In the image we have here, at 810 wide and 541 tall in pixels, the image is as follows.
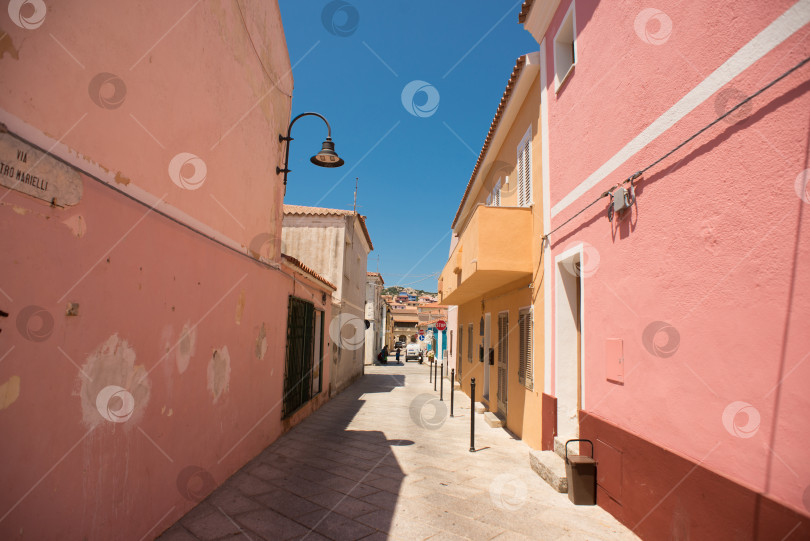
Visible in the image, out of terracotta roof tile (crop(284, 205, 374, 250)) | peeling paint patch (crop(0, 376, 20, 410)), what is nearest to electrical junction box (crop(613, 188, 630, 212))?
peeling paint patch (crop(0, 376, 20, 410))

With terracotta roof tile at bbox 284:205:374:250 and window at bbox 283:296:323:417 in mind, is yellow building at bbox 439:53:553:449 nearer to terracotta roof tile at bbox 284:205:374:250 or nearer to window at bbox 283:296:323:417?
window at bbox 283:296:323:417

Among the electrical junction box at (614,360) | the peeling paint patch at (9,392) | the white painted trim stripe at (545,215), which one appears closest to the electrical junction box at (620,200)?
the electrical junction box at (614,360)

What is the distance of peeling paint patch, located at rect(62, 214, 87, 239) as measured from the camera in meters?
2.69

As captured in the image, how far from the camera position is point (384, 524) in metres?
4.18

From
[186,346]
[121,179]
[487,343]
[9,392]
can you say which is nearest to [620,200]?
[121,179]

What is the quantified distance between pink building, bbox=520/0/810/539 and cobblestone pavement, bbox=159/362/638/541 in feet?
2.71

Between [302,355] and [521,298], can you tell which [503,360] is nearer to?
[521,298]

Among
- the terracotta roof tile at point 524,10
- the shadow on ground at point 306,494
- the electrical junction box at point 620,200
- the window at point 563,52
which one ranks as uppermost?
the terracotta roof tile at point 524,10

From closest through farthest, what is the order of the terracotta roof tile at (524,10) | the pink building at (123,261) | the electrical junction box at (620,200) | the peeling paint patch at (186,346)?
1. the pink building at (123,261)
2. the peeling paint patch at (186,346)
3. the electrical junction box at (620,200)
4. the terracotta roof tile at (524,10)

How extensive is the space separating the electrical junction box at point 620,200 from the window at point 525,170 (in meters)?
3.45

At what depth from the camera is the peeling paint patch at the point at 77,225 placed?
2.69 metres

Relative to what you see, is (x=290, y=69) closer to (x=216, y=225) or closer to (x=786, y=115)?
(x=216, y=225)

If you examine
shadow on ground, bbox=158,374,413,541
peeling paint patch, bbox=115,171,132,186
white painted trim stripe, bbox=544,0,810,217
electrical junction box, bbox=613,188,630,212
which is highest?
white painted trim stripe, bbox=544,0,810,217

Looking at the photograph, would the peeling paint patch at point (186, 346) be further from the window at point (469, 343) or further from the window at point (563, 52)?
the window at point (469, 343)
